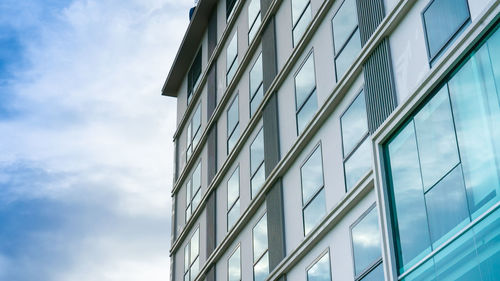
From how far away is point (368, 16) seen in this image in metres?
23.6

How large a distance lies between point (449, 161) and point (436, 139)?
0.74 metres

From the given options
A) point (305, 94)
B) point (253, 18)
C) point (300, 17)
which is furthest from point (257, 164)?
point (253, 18)

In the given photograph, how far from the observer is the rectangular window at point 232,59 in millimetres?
36281

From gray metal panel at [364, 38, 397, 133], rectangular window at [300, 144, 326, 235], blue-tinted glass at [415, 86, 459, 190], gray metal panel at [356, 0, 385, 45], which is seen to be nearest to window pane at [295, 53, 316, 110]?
rectangular window at [300, 144, 326, 235]

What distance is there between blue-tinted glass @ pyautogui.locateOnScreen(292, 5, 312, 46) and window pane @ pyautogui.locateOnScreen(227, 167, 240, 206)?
20.4 ft

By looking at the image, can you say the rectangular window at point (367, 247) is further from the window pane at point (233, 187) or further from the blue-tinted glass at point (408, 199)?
the window pane at point (233, 187)

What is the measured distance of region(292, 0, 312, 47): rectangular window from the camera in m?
28.8

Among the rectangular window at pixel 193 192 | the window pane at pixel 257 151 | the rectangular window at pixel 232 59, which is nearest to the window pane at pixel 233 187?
the window pane at pixel 257 151

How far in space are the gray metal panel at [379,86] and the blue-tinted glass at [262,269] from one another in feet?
27.3

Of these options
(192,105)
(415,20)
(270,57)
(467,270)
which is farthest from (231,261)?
(467,270)

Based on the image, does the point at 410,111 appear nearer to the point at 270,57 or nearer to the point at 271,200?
the point at 271,200

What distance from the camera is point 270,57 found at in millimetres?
31422

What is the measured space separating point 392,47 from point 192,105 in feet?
69.6

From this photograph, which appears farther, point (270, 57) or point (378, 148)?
point (270, 57)
